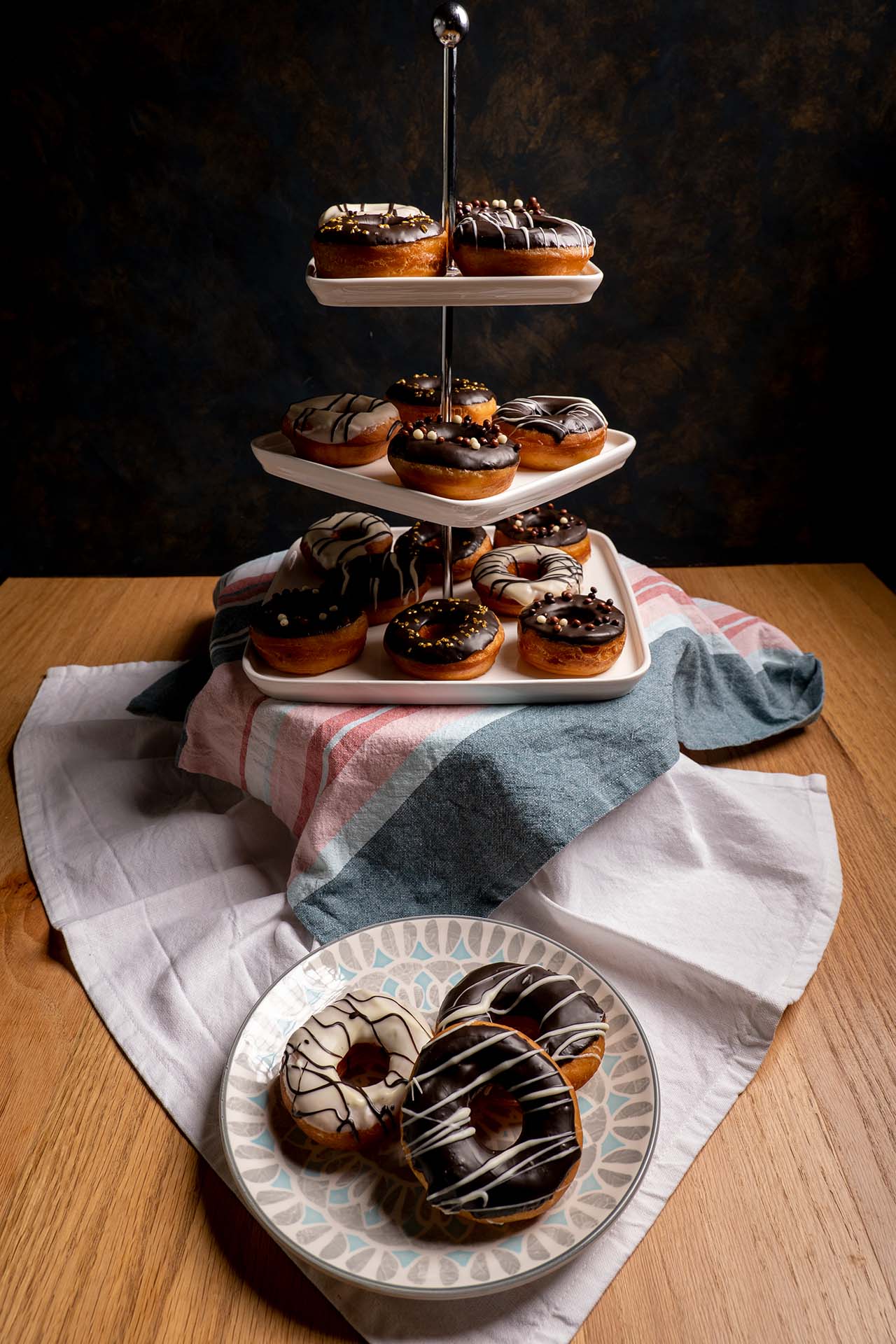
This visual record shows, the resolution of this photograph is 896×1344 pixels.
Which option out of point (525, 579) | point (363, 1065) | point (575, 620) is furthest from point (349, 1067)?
point (525, 579)

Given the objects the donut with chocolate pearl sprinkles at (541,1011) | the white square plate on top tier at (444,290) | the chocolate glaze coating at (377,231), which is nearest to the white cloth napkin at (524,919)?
the donut with chocolate pearl sprinkles at (541,1011)

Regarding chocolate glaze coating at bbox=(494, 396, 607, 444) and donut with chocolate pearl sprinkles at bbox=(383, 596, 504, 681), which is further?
chocolate glaze coating at bbox=(494, 396, 607, 444)

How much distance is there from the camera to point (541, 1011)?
851 millimetres

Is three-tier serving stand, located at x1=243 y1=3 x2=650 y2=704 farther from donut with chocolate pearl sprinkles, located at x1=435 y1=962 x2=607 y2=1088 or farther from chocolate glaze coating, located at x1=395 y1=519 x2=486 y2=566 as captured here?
donut with chocolate pearl sprinkles, located at x1=435 y1=962 x2=607 y2=1088

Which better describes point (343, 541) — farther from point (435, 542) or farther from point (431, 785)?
point (431, 785)

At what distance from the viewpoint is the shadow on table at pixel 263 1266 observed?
2.43ft

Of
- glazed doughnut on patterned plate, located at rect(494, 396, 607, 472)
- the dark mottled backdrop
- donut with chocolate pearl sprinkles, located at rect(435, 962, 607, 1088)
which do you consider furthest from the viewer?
the dark mottled backdrop

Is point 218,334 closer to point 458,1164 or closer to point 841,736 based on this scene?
point 841,736

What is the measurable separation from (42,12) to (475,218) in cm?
103

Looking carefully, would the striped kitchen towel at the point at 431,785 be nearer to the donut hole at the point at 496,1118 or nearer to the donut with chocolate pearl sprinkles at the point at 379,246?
the donut hole at the point at 496,1118

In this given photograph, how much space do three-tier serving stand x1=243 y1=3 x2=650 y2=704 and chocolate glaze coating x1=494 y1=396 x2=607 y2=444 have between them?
0.04 metres

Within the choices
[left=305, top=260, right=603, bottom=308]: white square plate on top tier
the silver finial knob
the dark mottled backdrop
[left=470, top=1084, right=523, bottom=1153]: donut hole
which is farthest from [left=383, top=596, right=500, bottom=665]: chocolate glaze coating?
the dark mottled backdrop

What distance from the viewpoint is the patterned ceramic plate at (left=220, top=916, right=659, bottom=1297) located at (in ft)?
2.39

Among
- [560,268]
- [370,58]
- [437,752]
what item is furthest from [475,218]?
[370,58]
